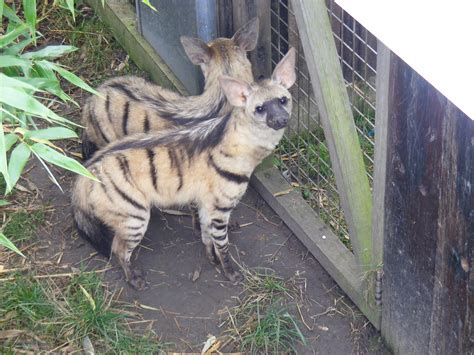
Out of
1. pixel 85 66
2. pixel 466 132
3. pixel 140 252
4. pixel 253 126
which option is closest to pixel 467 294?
pixel 466 132

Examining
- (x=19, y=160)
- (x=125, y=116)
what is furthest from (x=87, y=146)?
(x=19, y=160)

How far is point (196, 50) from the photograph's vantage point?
19.7 ft

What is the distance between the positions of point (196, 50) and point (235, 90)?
0.58 meters

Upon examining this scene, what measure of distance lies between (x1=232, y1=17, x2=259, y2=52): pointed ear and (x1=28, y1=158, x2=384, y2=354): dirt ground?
0.97 m

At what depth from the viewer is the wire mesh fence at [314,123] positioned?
620 centimetres

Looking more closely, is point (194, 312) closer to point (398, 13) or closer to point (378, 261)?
point (378, 261)

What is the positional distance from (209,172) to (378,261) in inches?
42.5

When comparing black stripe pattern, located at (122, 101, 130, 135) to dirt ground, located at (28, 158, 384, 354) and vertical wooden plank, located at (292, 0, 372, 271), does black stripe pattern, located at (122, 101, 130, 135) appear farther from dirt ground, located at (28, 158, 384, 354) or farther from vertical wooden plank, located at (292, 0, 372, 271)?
vertical wooden plank, located at (292, 0, 372, 271)

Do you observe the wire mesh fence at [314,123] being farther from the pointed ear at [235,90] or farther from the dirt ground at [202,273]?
the pointed ear at [235,90]

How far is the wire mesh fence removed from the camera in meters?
6.20

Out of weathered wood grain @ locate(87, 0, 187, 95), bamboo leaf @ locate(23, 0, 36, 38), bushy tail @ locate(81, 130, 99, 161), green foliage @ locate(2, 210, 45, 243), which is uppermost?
bamboo leaf @ locate(23, 0, 36, 38)

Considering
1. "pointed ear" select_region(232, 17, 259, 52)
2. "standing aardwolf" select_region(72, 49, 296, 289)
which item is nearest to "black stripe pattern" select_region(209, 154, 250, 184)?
"standing aardwolf" select_region(72, 49, 296, 289)

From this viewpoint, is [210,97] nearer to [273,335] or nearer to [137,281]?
[137,281]

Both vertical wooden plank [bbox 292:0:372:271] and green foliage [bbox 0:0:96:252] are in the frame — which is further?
vertical wooden plank [bbox 292:0:372:271]
